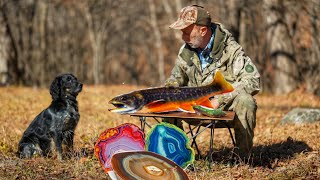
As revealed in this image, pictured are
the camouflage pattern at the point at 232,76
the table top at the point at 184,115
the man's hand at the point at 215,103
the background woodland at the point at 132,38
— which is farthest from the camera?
the background woodland at the point at 132,38

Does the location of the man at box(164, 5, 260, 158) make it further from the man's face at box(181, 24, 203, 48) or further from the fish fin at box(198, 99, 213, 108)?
the fish fin at box(198, 99, 213, 108)

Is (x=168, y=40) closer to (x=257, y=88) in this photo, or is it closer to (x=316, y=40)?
(x=316, y=40)

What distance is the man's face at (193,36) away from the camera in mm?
6421

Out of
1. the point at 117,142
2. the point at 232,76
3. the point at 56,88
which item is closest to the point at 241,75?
the point at 232,76

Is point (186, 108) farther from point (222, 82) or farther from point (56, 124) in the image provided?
point (56, 124)

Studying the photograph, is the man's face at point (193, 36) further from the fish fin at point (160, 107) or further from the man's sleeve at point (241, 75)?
the fish fin at point (160, 107)

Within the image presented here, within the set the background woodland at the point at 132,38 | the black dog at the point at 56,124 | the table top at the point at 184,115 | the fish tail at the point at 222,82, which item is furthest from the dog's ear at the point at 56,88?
the fish tail at the point at 222,82

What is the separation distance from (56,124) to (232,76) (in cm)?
215

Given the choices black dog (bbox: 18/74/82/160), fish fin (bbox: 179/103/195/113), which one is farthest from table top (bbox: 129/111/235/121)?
black dog (bbox: 18/74/82/160)

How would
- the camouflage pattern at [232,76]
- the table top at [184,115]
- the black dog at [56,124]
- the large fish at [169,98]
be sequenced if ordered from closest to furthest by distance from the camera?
the table top at [184,115], the large fish at [169,98], the camouflage pattern at [232,76], the black dog at [56,124]

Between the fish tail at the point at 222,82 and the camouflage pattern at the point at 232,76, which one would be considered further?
the camouflage pattern at the point at 232,76

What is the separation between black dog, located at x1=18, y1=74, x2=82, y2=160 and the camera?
6.96 meters

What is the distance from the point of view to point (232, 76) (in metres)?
6.59

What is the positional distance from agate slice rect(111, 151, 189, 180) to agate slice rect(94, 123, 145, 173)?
0.39 m
